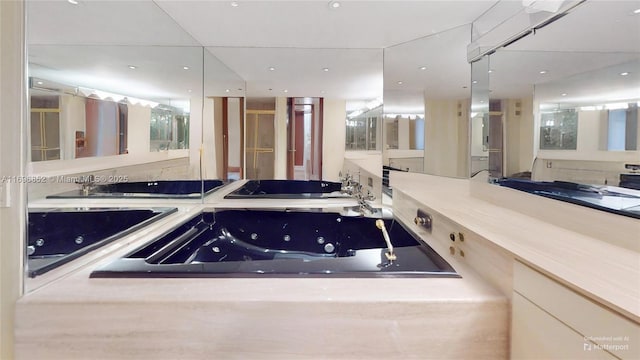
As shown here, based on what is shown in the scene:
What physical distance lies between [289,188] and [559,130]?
2.24m

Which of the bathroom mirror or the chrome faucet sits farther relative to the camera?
the bathroom mirror

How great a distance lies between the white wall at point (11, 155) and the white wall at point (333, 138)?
2.34m

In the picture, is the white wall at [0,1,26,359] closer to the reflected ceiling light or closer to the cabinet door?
the cabinet door

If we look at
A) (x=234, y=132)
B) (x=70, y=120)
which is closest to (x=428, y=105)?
(x=234, y=132)

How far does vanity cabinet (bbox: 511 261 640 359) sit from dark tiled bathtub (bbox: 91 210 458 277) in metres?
0.29

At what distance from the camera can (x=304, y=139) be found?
3215mm

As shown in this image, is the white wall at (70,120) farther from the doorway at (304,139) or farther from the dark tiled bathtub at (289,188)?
the doorway at (304,139)

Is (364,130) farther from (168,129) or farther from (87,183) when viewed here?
(87,183)

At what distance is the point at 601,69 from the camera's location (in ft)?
3.92

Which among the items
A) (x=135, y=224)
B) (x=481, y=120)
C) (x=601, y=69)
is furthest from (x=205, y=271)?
(x=481, y=120)

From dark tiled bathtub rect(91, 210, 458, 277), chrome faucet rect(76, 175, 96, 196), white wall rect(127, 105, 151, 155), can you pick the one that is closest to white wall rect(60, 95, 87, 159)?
chrome faucet rect(76, 175, 96, 196)

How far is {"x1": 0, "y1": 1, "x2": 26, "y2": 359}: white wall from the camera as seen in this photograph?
1036 millimetres

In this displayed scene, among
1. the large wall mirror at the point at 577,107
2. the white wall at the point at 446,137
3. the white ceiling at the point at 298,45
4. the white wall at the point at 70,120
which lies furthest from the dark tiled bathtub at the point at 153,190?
the large wall mirror at the point at 577,107

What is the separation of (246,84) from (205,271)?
2385 mm
